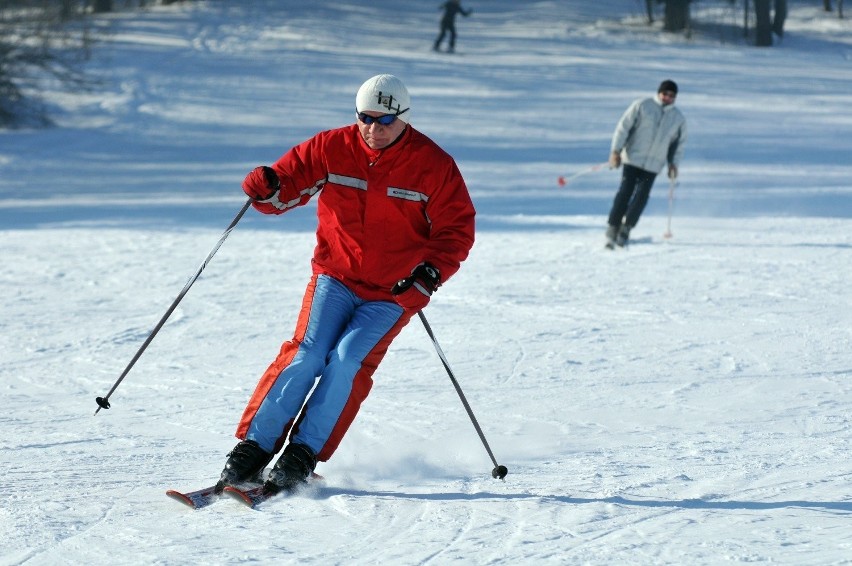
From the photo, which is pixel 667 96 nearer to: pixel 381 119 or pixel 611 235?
pixel 611 235

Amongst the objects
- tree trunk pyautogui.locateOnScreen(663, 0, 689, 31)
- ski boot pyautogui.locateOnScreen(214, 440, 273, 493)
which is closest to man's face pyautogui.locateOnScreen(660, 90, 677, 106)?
ski boot pyautogui.locateOnScreen(214, 440, 273, 493)

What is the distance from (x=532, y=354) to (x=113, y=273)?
405 centimetres

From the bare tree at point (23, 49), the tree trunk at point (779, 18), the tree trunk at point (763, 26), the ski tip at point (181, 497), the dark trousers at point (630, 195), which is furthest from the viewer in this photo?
the tree trunk at point (779, 18)

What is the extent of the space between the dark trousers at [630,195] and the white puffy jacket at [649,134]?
0.11 m

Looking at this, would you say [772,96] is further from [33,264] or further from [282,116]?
[33,264]

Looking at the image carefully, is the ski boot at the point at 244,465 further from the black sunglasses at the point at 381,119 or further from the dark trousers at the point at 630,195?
the dark trousers at the point at 630,195

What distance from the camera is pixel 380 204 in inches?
186

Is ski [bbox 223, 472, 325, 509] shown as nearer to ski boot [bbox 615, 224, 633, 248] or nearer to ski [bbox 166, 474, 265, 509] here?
ski [bbox 166, 474, 265, 509]

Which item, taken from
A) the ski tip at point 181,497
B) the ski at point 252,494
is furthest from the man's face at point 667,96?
the ski tip at point 181,497

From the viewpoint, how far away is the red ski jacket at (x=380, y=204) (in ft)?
15.4

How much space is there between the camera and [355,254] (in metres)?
4.80

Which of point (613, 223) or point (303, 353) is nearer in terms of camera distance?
point (303, 353)

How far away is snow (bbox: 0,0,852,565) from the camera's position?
418cm

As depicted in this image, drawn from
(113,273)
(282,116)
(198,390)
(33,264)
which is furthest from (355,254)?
(282,116)
